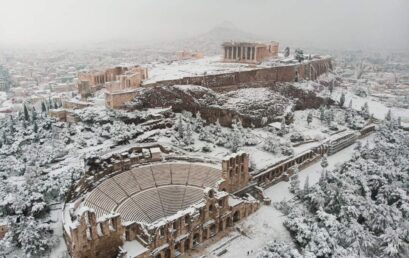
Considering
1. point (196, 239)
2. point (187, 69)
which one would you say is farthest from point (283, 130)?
point (196, 239)

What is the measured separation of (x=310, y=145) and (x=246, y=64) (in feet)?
106

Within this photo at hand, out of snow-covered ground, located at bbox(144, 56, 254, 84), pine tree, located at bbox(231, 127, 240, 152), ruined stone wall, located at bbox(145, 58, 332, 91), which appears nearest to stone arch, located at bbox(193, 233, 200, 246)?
pine tree, located at bbox(231, 127, 240, 152)

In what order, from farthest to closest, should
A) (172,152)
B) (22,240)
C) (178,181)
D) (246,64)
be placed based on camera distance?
(246,64)
(172,152)
(178,181)
(22,240)

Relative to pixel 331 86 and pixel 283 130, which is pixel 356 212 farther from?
pixel 331 86

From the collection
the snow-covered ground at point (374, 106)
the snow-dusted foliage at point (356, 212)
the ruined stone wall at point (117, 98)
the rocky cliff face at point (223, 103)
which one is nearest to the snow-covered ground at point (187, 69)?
the rocky cliff face at point (223, 103)

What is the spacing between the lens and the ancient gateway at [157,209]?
32.1 m

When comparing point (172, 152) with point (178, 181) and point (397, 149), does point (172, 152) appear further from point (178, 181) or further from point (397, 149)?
point (397, 149)

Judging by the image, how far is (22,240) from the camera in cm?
3231

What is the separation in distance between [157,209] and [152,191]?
284 cm

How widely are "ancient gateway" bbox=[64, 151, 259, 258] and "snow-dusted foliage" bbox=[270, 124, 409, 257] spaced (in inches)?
285

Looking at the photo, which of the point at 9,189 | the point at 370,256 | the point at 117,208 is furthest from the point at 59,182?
the point at 370,256

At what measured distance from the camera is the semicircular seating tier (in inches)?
1567

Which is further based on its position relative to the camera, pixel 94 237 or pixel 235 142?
→ pixel 235 142

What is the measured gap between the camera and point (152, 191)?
43.3m
